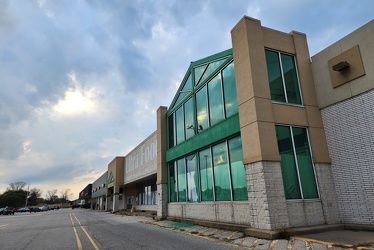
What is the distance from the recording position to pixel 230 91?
13.4 meters

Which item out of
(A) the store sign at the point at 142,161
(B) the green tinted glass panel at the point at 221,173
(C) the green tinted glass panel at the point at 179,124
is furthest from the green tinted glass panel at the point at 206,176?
(A) the store sign at the point at 142,161

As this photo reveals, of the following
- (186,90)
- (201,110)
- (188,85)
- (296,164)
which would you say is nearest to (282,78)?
(296,164)

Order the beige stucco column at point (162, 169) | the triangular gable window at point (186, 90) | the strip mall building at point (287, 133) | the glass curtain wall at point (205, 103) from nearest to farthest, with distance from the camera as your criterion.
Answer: the strip mall building at point (287, 133), the glass curtain wall at point (205, 103), the triangular gable window at point (186, 90), the beige stucco column at point (162, 169)

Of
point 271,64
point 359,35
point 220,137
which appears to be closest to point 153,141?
point 220,137

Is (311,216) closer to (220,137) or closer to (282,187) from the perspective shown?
(282,187)

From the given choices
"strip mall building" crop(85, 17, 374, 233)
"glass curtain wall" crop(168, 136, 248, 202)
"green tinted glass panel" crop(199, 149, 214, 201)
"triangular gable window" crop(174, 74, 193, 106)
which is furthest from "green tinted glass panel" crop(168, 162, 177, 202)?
"triangular gable window" crop(174, 74, 193, 106)

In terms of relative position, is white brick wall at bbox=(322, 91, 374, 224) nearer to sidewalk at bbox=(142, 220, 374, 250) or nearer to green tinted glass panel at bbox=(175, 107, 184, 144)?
sidewalk at bbox=(142, 220, 374, 250)

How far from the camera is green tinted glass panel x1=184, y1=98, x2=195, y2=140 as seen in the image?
17.3 m

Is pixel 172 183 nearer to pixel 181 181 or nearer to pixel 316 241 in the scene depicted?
pixel 181 181

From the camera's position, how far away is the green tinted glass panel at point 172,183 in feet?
62.5

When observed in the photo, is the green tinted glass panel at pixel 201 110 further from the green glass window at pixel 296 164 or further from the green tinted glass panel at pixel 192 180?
the green glass window at pixel 296 164

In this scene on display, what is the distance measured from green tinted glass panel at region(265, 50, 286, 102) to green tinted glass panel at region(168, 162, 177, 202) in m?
10.5

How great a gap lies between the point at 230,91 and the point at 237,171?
4.10 meters

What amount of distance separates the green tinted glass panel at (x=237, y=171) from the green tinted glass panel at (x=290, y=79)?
312 cm
